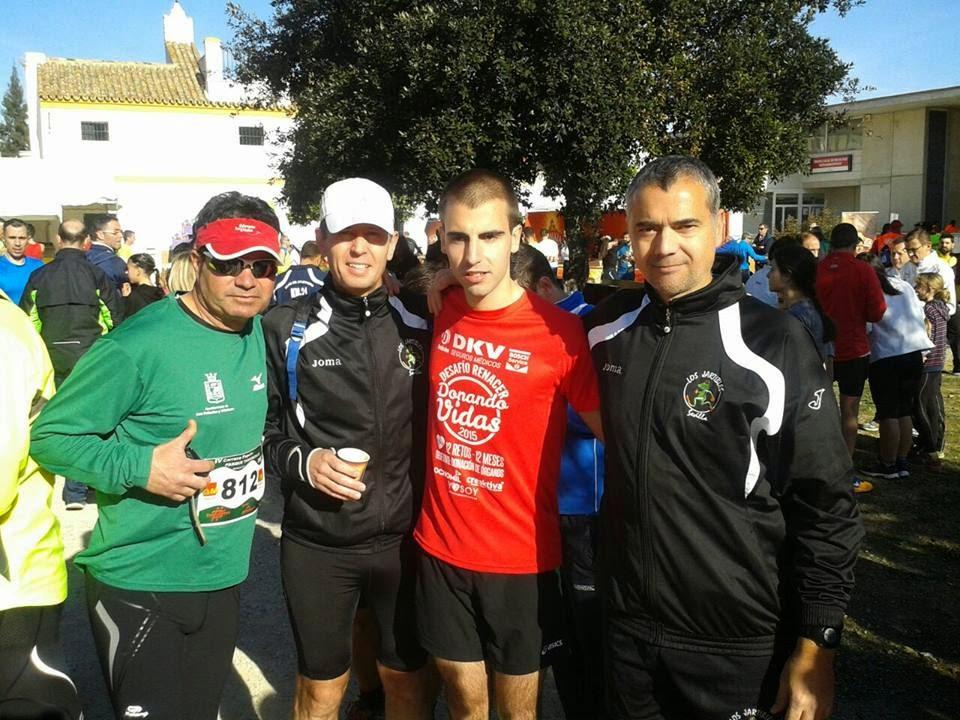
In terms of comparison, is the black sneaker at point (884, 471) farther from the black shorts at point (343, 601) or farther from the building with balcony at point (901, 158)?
the building with balcony at point (901, 158)

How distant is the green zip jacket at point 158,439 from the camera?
226cm

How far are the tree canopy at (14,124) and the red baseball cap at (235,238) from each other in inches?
3281

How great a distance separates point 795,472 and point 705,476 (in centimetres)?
23

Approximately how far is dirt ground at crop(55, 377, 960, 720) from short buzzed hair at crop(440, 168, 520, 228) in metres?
2.39

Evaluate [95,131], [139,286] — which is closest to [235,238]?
[139,286]

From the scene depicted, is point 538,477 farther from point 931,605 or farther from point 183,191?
point 183,191

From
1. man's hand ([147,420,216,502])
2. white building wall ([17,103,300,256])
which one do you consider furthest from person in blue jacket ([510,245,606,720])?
white building wall ([17,103,300,256])

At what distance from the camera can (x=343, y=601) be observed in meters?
2.89

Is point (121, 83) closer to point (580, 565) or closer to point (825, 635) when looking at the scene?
point (580, 565)

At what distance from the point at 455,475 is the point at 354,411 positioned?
46 centimetres

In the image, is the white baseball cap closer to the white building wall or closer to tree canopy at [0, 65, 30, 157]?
the white building wall

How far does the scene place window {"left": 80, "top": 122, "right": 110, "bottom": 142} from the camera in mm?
31266

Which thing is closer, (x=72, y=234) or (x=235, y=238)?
(x=235, y=238)

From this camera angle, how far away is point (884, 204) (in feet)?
111
